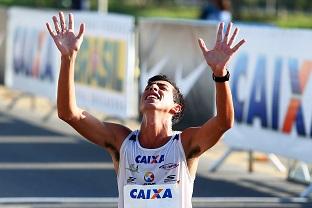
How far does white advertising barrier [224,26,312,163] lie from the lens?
11.5 m

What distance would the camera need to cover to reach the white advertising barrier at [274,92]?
11508mm

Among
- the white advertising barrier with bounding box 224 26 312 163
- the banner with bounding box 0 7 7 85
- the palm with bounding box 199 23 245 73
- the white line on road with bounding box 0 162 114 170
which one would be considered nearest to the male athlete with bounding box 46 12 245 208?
the palm with bounding box 199 23 245 73

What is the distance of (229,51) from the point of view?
5.37 m

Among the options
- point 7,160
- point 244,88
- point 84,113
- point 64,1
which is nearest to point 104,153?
point 7,160

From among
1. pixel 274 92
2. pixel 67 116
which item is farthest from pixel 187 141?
pixel 274 92

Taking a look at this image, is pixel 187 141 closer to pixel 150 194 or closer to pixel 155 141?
pixel 155 141

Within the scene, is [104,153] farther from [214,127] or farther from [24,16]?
[214,127]

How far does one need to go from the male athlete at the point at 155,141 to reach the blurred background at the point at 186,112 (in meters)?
5.09

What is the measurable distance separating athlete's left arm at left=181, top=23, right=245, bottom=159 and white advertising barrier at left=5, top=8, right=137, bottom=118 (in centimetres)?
942

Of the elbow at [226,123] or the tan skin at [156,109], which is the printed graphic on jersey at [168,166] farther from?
the elbow at [226,123]

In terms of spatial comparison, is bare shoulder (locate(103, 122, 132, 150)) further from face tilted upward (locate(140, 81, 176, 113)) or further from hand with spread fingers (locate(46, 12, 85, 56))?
hand with spread fingers (locate(46, 12, 85, 56))

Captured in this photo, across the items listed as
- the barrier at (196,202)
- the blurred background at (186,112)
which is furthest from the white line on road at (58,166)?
the barrier at (196,202)

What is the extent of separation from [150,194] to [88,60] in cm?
1078

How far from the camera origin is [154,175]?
5617 mm
